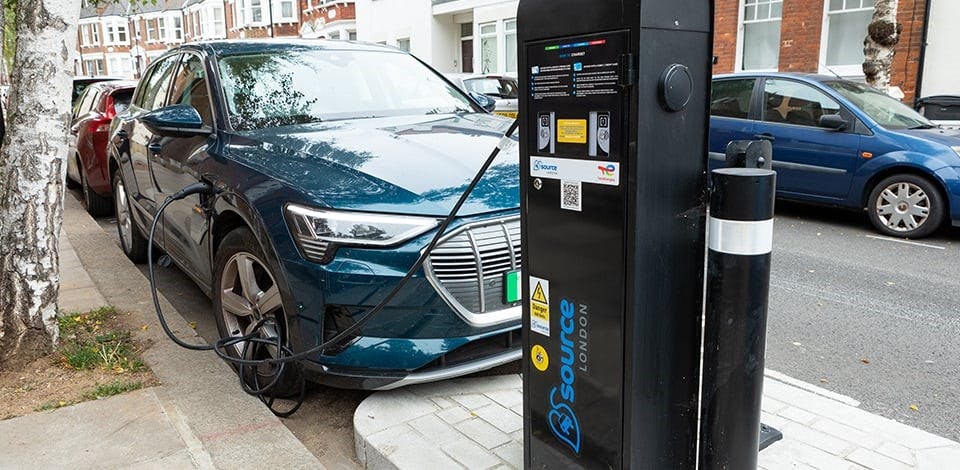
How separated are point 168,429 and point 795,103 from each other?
734cm

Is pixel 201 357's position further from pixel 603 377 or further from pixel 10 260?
pixel 603 377

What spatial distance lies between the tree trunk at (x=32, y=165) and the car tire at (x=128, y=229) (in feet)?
7.06

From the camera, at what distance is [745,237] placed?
6.74 feet

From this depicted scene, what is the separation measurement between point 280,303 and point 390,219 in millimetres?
667

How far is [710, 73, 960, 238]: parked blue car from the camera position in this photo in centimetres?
708

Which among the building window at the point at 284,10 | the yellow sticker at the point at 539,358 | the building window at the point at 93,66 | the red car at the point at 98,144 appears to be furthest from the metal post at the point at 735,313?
the building window at the point at 93,66

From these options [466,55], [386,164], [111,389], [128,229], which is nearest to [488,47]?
[466,55]

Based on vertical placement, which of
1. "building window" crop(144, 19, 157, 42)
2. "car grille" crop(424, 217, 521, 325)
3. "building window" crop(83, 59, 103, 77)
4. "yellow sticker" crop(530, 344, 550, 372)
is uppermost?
"building window" crop(144, 19, 157, 42)

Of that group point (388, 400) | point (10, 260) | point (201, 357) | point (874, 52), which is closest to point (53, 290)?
point (10, 260)

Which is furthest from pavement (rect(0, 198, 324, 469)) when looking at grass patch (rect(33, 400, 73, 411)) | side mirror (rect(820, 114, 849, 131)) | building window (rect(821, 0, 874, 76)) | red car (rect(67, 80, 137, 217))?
building window (rect(821, 0, 874, 76))

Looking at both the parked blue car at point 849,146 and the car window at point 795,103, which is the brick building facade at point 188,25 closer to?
the parked blue car at point 849,146

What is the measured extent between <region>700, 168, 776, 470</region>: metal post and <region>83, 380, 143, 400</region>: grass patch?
269 cm

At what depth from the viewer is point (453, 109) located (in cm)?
463

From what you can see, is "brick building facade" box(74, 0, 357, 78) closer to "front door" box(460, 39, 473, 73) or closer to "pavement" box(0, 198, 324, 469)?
"front door" box(460, 39, 473, 73)
